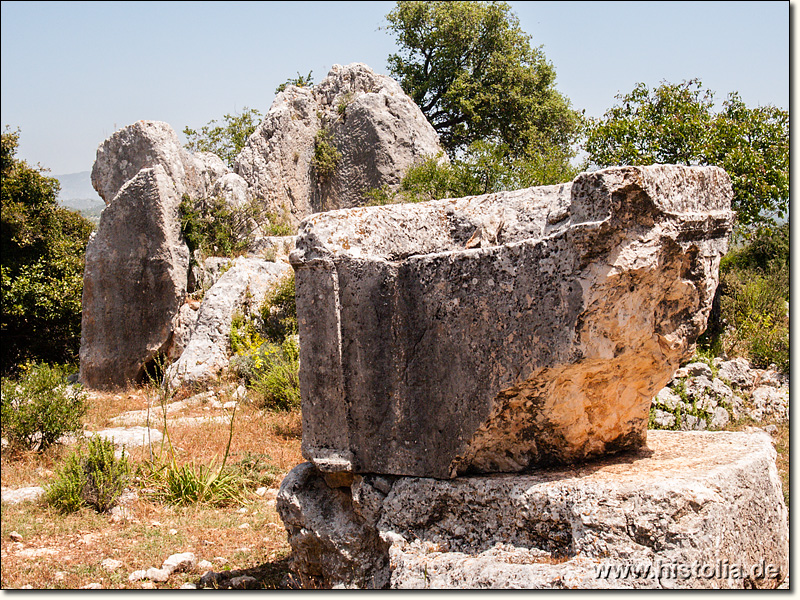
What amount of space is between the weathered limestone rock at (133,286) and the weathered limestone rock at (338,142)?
3766 millimetres

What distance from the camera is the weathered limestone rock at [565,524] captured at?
10.4 ft

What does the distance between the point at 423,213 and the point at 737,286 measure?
8358mm

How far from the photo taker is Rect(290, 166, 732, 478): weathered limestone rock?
129 inches

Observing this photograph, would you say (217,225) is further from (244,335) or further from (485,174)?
(485,174)

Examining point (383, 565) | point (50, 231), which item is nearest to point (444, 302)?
point (383, 565)

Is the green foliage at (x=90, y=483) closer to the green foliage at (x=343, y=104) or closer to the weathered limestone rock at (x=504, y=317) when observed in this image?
the weathered limestone rock at (x=504, y=317)

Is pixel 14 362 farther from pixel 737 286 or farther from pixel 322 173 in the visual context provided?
pixel 737 286

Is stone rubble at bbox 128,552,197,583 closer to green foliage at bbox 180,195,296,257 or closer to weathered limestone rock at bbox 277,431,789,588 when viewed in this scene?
weathered limestone rock at bbox 277,431,789,588

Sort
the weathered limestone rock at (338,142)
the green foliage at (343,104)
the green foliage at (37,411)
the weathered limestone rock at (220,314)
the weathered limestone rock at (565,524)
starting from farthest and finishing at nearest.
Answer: the green foliage at (343,104), the weathered limestone rock at (338,142), the weathered limestone rock at (220,314), the green foliage at (37,411), the weathered limestone rock at (565,524)

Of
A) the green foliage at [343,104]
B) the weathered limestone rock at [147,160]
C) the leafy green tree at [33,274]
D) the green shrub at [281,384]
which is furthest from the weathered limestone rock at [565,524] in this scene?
the green foliage at [343,104]

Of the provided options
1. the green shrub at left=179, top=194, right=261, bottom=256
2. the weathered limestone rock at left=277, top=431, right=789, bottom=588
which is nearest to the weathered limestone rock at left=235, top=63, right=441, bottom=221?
the green shrub at left=179, top=194, right=261, bottom=256

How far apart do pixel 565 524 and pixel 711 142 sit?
8.13m

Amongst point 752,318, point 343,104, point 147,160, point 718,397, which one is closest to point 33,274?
point 147,160

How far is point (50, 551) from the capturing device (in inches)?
201
